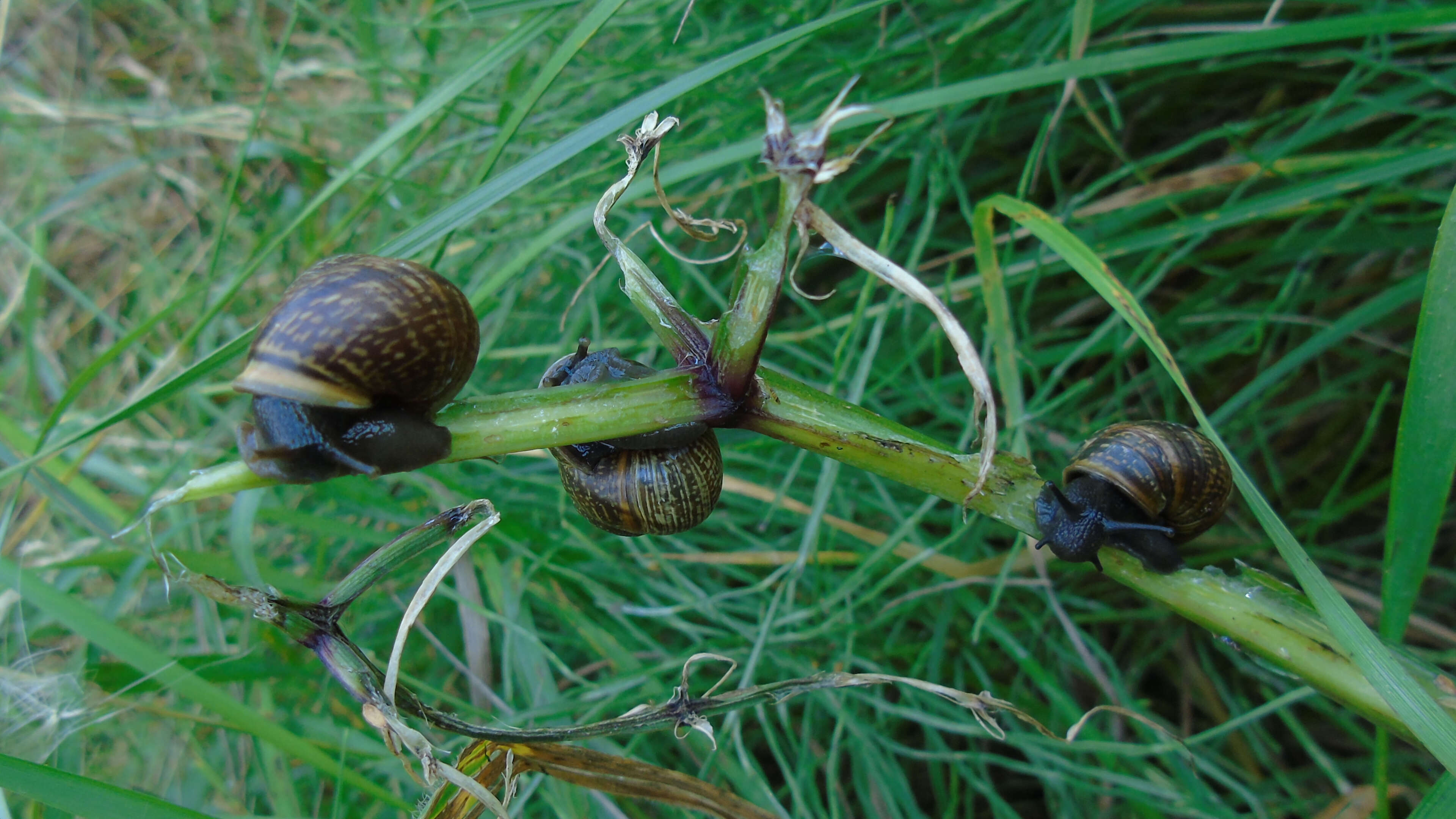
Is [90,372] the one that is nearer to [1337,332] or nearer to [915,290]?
[915,290]

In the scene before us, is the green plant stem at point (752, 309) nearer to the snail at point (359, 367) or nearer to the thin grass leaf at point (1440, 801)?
the snail at point (359, 367)

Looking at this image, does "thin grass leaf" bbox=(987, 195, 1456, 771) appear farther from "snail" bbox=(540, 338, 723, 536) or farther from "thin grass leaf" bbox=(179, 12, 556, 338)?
"thin grass leaf" bbox=(179, 12, 556, 338)

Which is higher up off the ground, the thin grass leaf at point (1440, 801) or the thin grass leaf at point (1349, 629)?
the thin grass leaf at point (1349, 629)

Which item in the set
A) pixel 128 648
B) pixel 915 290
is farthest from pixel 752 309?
pixel 128 648

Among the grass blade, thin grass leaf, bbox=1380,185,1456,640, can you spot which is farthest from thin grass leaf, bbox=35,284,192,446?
thin grass leaf, bbox=1380,185,1456,640

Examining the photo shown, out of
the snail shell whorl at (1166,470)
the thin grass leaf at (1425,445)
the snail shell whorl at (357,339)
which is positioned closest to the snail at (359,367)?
the snail shell whorl at (357,339)
